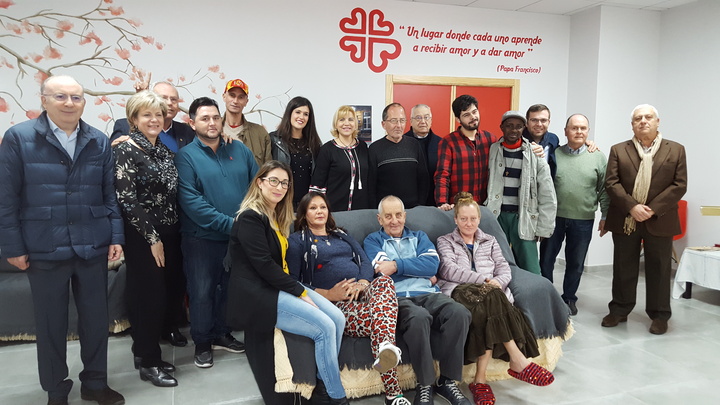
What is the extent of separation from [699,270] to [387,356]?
11.5 ft

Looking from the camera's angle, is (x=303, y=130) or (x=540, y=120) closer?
(x=303, y=130)

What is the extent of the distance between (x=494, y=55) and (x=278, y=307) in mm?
4367

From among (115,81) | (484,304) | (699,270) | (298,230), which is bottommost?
(699,270)

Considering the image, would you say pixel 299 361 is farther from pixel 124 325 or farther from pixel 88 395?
pixel 124 325

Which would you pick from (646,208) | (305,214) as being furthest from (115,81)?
(646,208)

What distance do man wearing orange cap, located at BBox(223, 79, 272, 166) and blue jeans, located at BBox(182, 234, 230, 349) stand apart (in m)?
0.83

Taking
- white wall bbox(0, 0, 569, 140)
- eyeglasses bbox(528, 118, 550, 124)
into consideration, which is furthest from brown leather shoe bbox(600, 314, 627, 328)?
white wall bbox(0, 0, 569, 140)

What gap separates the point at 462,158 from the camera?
11.9 feet

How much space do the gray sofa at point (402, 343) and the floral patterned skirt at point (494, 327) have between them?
0.16 m

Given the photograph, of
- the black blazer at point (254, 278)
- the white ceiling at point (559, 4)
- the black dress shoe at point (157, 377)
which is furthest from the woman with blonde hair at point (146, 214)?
the white ceiling at point (559, 4)

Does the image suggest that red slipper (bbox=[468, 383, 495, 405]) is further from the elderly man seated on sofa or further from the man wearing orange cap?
the man wearing orange cap

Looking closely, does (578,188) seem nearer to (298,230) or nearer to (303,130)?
(303,130)

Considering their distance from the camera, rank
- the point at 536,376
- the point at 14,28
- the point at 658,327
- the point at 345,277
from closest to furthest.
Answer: the point at 536,376 → the point at 345,277 → the point at 658,327 → the point at 14,28

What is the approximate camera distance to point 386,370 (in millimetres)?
2453
